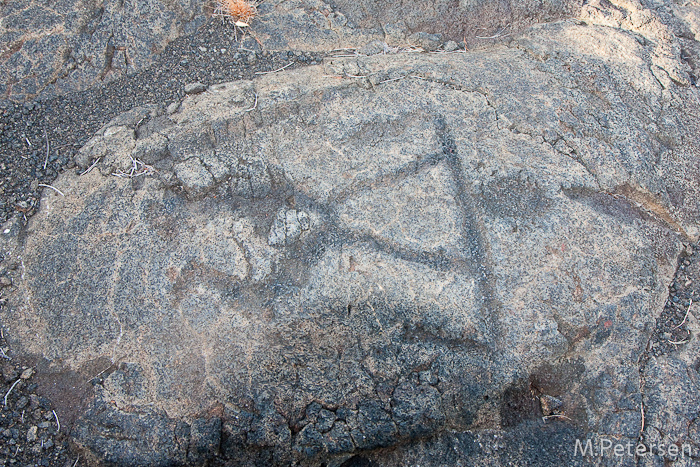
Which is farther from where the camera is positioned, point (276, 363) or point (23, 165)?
point (23, 165)

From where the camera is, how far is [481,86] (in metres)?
2.44

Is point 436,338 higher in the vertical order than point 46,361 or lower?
higher

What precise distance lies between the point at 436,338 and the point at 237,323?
2.54 feet

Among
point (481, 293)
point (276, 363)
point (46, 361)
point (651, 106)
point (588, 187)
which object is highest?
point (651, 106)

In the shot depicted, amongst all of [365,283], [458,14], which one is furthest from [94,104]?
[458,14]

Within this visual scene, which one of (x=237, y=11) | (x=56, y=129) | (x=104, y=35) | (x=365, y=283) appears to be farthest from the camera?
(x=237, y=11)

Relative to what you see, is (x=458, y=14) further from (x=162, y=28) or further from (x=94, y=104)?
(x=94, y=104)

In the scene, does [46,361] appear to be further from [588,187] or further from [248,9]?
[588,187]

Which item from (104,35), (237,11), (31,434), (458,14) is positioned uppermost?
(458,14)

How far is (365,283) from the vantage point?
1.95 meters

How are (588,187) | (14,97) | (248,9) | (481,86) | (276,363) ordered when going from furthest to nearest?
(248,9)
(14,97)
(481,86)
(588,187)
(276,363)

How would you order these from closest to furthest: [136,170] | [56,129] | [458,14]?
[136,170] → [56,129] → [458,14]

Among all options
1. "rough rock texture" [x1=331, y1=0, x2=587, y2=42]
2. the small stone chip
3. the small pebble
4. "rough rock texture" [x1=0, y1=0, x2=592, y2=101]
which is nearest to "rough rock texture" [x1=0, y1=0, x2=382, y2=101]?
"rough rock texture" [x1=0, y1=0, x2=592, y2=101]

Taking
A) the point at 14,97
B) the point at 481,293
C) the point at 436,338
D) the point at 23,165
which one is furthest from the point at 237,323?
the point at 14,97
